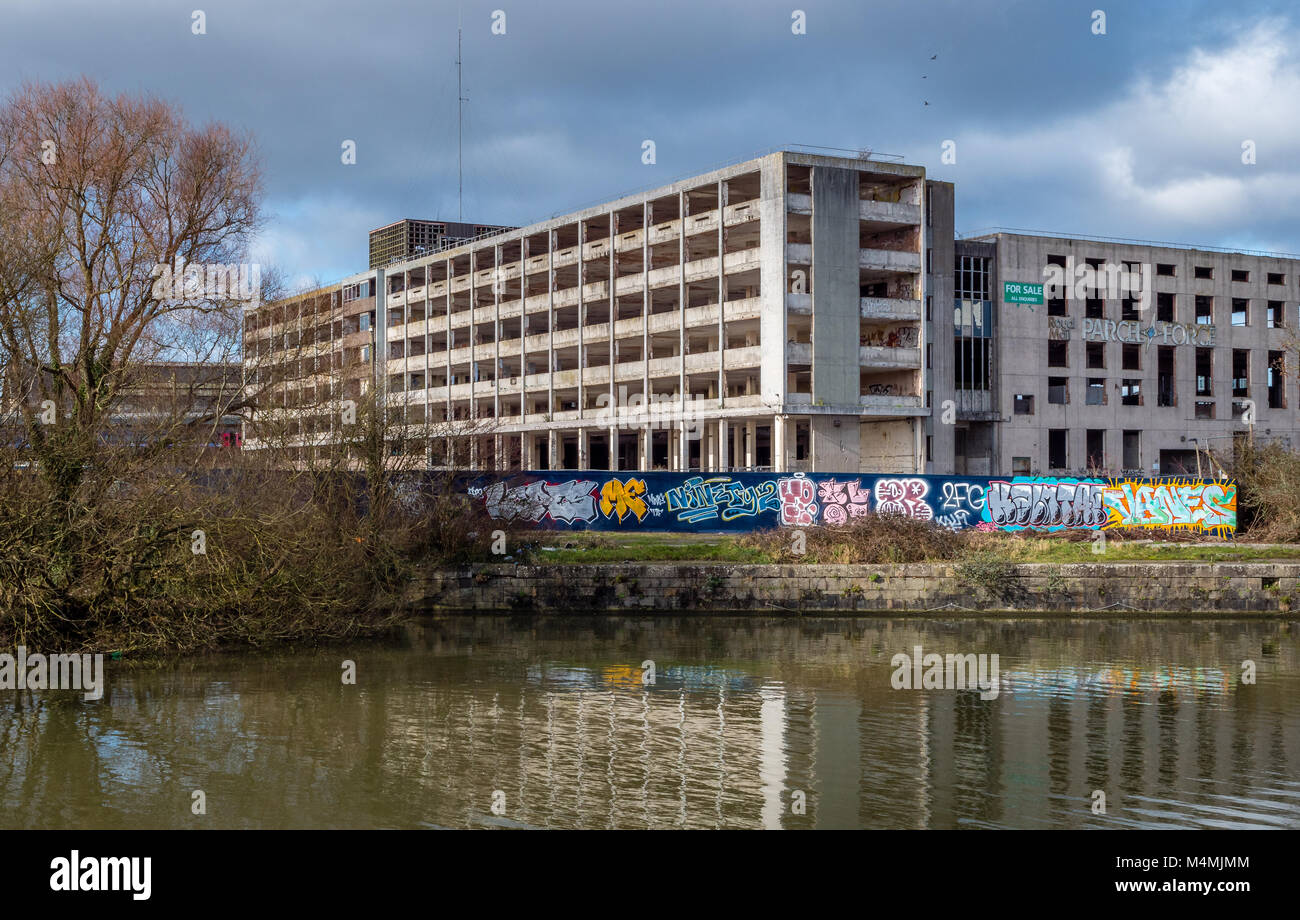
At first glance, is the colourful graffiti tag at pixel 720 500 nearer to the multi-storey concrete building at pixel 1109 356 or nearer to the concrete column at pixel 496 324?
the multi-storey concrete building at pixel 1109 356

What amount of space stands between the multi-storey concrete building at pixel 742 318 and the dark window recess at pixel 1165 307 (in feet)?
56.9

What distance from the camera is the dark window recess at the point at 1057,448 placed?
73.4m

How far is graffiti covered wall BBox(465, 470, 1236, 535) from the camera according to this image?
38500 millimetres

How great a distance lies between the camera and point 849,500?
133 feet

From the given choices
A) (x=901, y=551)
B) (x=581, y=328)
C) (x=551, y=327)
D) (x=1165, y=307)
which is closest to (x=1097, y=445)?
(x=1165, y=307)

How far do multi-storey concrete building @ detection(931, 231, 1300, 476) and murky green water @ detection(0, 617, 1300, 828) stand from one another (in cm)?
4956

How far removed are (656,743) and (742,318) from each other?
167 feet

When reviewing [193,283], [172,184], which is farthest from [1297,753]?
[172,184]

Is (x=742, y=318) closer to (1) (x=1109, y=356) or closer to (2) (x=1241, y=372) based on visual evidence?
(1) (x=1109, y=356)

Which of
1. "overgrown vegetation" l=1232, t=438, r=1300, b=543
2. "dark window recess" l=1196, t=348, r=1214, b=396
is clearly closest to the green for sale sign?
"dark window recess" l=1196, t=348, r=1214, b=396

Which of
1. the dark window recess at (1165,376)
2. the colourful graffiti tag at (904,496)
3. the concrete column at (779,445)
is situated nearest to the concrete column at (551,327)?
the concrete column at (779,445)
